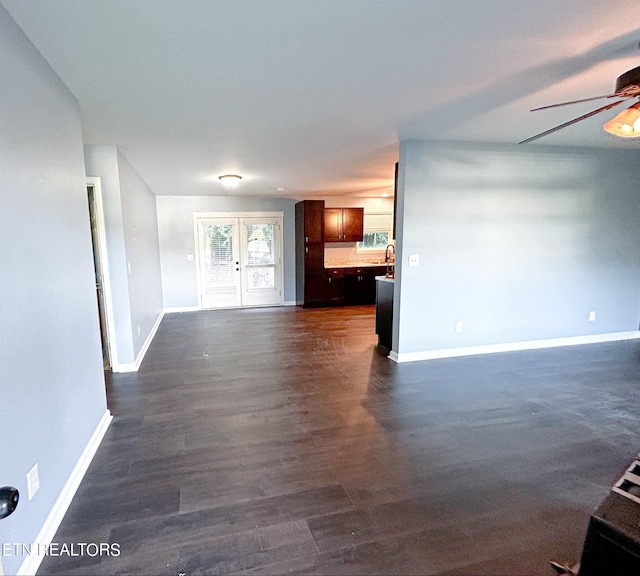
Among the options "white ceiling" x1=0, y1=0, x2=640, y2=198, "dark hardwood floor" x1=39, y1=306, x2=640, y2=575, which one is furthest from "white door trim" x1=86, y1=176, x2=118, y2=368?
"white ceiling" x1=0, y1=0, x2=640, y2=198

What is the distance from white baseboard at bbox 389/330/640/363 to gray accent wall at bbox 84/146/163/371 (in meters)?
2.96

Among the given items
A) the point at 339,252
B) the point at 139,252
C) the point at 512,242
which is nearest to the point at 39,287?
the point at 139,252

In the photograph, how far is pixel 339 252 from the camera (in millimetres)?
7961

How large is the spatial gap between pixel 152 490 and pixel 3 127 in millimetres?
1931

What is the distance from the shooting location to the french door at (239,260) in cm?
738

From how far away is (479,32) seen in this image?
1703 mm

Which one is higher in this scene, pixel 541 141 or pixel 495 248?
pixel 541 141

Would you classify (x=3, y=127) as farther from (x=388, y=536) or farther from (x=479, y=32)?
(x=388, y=536)

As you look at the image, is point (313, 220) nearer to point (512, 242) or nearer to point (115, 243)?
point (512, 242)

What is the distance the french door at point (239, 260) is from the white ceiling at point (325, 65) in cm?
384

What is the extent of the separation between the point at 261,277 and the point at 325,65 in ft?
19.7

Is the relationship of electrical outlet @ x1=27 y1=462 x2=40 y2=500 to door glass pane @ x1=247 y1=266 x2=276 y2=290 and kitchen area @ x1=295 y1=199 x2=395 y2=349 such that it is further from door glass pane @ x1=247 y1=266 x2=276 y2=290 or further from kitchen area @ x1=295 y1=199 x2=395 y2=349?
door glass pane @ x1=247 y1=266 x2=276 y2=290

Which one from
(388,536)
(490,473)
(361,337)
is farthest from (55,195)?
(361,337)

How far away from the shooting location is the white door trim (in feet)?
11.7
